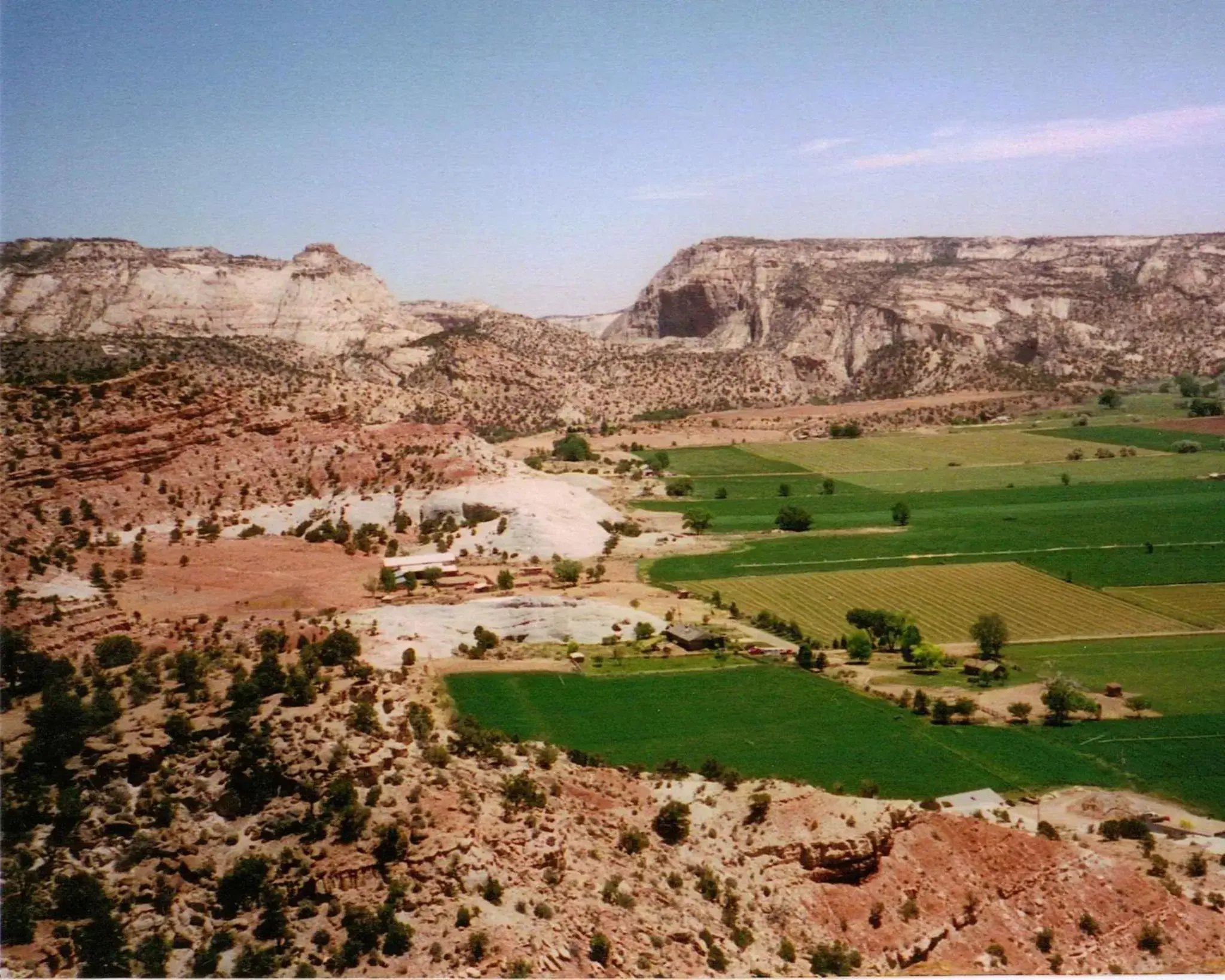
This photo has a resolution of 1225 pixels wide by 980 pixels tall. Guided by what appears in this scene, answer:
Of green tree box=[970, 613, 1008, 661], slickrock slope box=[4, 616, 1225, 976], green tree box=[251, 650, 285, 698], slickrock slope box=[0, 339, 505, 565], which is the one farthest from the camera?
slickrock slope box=[0, 339, 505, 565]

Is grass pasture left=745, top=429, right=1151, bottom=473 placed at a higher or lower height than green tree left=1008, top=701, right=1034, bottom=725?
higher

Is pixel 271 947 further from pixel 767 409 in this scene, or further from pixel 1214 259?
pixel 1214 259

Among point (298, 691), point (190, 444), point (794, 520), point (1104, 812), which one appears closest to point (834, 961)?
point (1104, 812)

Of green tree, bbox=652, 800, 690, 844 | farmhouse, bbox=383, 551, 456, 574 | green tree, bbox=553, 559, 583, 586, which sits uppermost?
farmhouse, bbox=383, 551, 456, 574

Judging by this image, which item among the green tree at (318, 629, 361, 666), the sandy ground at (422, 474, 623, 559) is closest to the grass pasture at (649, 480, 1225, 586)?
the sandy ground at (422, 474, 623, 559)

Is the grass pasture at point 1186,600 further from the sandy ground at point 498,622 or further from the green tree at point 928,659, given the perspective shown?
the sandy ground at point 498,622

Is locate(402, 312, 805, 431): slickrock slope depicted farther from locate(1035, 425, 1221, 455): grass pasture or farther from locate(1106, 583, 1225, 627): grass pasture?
locate(1106, 583, 1225, 627): grass pasture
